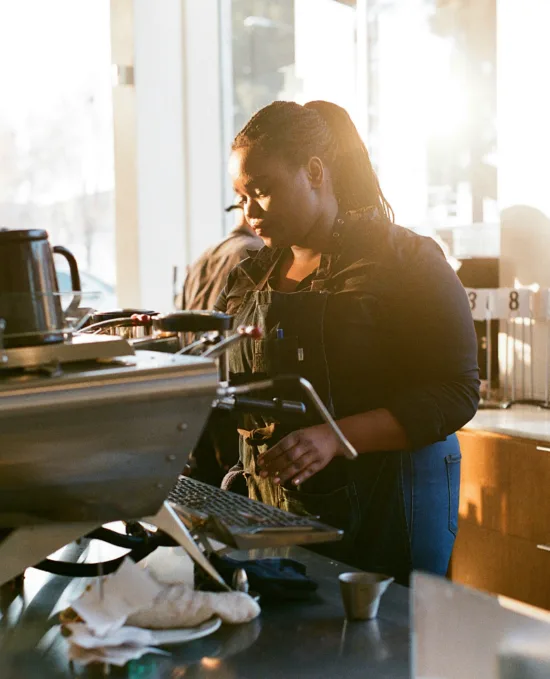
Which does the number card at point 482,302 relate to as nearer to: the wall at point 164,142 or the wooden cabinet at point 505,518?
the wooden cabinet at point 505,518

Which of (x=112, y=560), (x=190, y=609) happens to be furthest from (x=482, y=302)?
(x=190, y=609)

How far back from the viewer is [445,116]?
378cm

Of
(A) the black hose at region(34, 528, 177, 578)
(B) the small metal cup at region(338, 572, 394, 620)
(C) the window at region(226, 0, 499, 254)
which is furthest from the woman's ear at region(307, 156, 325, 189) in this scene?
(C) the window at region(226, 0, 499, 254)

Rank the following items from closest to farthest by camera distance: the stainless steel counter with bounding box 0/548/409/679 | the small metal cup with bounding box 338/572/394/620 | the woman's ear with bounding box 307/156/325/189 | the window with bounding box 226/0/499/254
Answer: the stainless steel counter with bounding box 0/548/409/679 → the small metal cup with bounding box 338/572/394/620 → the woman's ear with bounding box 307/156/325/189 → the window with bounding box 226/0/499/254

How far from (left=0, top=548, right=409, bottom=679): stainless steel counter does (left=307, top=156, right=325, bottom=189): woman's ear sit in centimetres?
79

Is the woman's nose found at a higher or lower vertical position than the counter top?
higher

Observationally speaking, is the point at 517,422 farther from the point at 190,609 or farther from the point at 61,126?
the point at 61,126

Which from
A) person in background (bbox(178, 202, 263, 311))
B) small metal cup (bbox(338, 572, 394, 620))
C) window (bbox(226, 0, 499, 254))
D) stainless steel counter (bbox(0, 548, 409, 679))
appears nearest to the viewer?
stainless steel counter (bbox(0, 548, 409, 679))

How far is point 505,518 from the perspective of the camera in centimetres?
290

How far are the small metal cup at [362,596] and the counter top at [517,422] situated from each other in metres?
1.65

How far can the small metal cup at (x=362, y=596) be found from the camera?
120 cm

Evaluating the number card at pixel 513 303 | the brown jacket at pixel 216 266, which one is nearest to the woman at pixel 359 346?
the brown jacket at pixel 216 266

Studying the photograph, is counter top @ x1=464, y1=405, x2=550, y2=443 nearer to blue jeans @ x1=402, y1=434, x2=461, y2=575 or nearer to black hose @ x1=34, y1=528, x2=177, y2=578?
blue jeans @ x1=402, y1=434, x2=461, y2=575

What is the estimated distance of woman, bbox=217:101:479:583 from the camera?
5.44 feet
